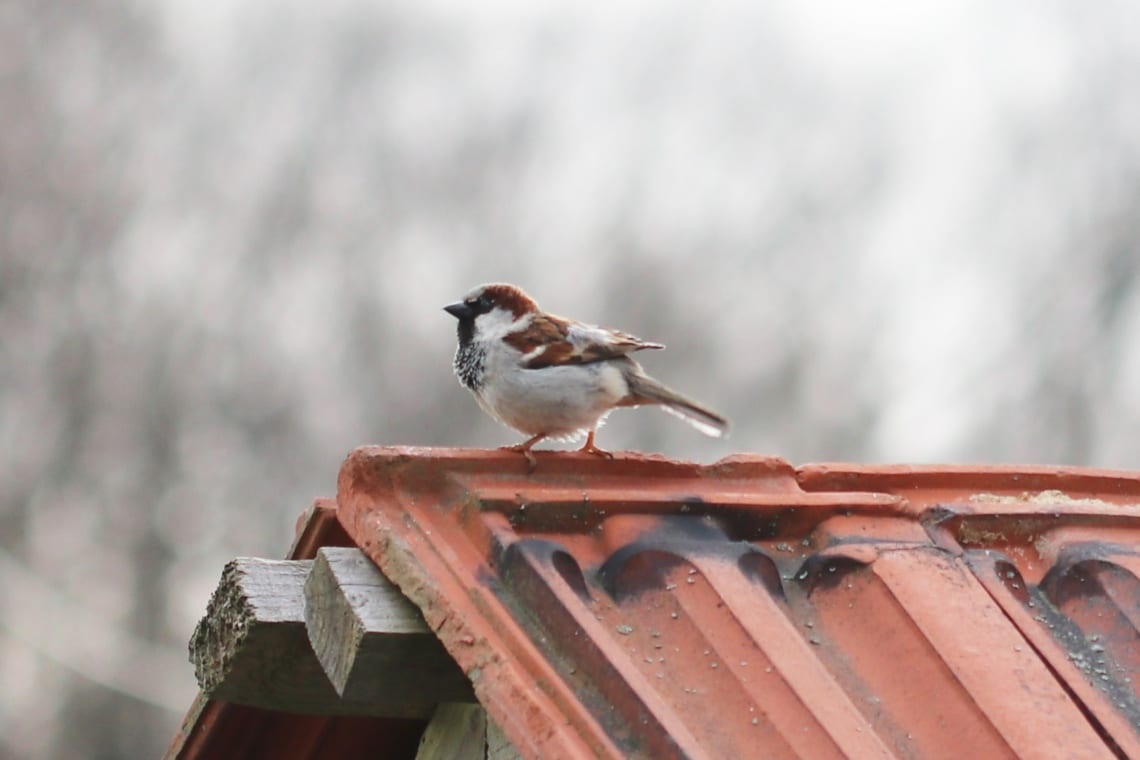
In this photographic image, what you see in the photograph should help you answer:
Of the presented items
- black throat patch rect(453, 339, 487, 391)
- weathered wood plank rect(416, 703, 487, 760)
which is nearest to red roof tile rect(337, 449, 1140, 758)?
weathered wood plank rect(416, 703, 487, 760)

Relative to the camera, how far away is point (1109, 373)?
17984 millimetres

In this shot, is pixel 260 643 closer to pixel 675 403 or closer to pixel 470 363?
pixel 470 363

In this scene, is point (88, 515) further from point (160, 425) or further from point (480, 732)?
point (480, 732)

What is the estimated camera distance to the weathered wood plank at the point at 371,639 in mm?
2154

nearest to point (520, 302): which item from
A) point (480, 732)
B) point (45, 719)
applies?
point (480, 732)

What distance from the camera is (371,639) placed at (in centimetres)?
213

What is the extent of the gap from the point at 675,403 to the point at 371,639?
1.53 meters

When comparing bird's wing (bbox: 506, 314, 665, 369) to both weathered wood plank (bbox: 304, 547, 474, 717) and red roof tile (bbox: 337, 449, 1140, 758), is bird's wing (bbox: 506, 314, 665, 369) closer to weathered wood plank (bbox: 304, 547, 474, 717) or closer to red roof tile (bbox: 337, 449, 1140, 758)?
red roof tile (bbox: 337, 449, 1140, 758)

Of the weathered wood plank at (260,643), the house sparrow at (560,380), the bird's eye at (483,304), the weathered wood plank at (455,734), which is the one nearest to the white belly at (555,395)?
the house sparrow at (560,380)

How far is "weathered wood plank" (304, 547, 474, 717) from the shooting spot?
215cm

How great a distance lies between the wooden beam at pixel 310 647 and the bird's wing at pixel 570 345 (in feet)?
2.99

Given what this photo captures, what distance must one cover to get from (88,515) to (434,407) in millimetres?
4173

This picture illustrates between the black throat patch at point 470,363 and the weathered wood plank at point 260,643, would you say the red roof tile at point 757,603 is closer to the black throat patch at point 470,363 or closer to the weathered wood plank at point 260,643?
the weathered wood plank at point 260,643

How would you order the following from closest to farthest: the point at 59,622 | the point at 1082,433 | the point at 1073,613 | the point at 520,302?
the point at 1073,613
the point at 520,302
the point at 1082,433
the point at 59,622
